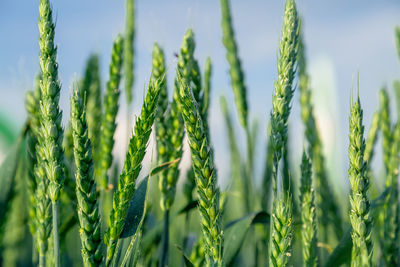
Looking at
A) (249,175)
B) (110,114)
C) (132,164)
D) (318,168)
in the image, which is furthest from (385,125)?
(132,164)

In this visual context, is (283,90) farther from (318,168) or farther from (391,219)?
(318,168)

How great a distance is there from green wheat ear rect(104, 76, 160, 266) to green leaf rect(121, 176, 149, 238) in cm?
14

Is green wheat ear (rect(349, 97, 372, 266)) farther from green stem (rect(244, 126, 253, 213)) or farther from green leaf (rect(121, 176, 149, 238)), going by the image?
green stem (rect(244, 126, 253, 213))

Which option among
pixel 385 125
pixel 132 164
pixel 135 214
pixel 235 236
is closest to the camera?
pixel 132 164

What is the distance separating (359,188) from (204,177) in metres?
0.25

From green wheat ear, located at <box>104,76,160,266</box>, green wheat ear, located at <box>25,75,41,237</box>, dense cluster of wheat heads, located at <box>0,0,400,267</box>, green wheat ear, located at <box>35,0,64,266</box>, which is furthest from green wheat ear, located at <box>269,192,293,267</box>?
green wheat ear, located at <box>25,75,41,237</box>

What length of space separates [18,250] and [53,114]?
4.90 feet

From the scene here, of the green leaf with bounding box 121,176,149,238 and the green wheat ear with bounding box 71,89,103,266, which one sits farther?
the green leaf with bounding box 121,176,149,238

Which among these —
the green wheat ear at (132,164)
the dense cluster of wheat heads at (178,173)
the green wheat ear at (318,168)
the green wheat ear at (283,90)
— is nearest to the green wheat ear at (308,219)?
the dense cluster of wheat heads at (178,173)

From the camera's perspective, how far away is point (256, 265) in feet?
4.52

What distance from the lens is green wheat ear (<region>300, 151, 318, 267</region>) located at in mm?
907

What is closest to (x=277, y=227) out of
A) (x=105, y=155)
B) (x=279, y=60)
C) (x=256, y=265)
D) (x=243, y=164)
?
(x=279, y=60)

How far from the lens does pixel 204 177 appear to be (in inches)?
27.5

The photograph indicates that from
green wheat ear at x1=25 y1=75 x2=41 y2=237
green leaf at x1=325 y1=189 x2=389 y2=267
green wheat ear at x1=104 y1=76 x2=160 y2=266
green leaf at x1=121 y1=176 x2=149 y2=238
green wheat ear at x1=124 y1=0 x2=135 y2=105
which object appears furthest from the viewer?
green wheat ear at x1=124 y1=0 x2=135 y2=105
